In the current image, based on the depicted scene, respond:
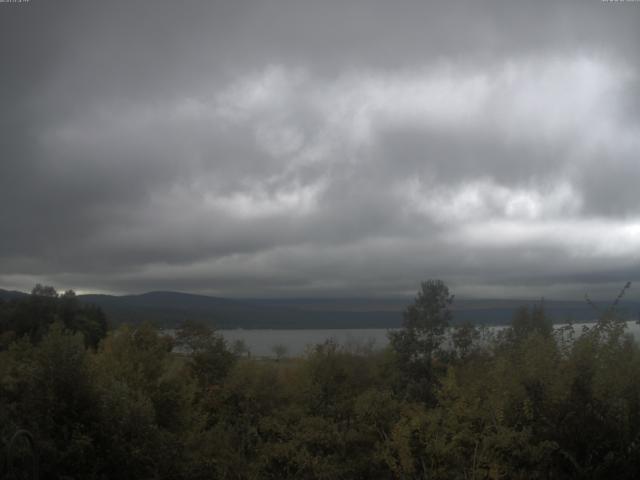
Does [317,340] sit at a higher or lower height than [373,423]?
higher

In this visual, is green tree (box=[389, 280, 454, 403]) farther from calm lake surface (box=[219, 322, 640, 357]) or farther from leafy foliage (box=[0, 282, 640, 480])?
leafy foliage (box=[0, 282, 640, 480])

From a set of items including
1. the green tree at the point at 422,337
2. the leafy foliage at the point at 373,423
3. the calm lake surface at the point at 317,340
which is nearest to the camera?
the leafy foliage at the point at 373,423

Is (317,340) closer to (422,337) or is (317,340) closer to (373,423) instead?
(422,337)

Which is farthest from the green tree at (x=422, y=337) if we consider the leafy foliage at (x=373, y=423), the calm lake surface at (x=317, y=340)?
the leafy foliage at (x=373, y=423)

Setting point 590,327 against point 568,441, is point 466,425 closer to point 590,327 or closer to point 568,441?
point 568,441

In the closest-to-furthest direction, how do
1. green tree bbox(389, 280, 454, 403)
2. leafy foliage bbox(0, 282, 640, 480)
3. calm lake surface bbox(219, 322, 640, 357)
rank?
leafy foliage bbox(0, 282, 640, 480) → calm lake surface bbox(219, 322, 640, 357) → green tree bbox(389, 280, 454, 403)

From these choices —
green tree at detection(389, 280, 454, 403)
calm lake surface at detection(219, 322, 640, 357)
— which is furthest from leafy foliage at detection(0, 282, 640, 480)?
green tree at detection(389, 280, 454, 403)

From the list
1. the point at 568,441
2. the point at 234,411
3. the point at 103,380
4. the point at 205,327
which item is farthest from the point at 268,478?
the point at 205,327

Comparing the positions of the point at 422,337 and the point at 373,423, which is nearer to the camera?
the point at 373,423

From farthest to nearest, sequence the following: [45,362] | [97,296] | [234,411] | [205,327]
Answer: [97,296] < [205,327] < [234,411] < [45,362]

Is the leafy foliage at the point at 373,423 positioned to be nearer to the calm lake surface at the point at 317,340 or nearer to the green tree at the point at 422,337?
the calm lake surface at the point at 317,340

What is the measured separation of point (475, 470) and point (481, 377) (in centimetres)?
626

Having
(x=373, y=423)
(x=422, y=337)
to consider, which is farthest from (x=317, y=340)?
(x=373, y=423)

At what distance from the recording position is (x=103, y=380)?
59.0 feet
